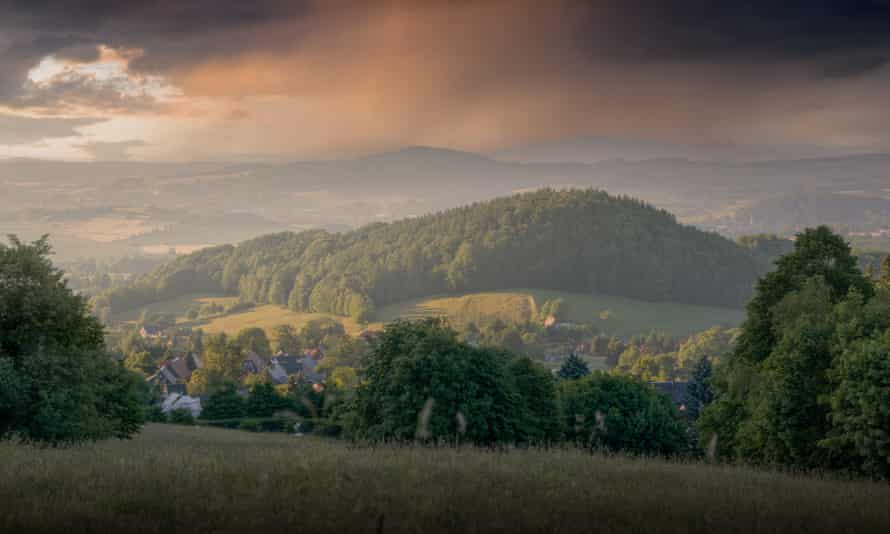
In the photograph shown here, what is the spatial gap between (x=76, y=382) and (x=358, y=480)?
18522 millimetres

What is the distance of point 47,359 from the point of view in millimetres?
25047

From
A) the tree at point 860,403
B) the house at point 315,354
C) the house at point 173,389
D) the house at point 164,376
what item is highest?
the tree at point 860,403

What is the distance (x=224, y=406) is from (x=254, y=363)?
8959cm

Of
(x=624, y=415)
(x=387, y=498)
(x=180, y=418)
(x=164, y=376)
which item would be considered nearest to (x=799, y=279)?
(x=624, y=415)

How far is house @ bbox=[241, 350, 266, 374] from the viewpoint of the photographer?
158 m

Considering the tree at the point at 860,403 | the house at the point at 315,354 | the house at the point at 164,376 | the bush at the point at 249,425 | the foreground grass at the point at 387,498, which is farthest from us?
the house at the point at 315,354

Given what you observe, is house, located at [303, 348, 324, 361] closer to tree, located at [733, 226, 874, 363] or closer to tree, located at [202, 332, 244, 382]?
tree, located at [202, 332, 244, 382]

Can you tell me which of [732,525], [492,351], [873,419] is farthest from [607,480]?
[492,351]

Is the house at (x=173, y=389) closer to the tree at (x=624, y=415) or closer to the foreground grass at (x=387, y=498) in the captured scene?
the tree at (x=624, y=415)

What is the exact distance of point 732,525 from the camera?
373 inches

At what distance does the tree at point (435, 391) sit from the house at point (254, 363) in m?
131

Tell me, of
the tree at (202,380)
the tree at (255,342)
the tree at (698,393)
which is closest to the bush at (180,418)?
the tree at (202,380)

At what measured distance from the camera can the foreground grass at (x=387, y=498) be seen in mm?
8688

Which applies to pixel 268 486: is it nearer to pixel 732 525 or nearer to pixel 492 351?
pixel 732 525
